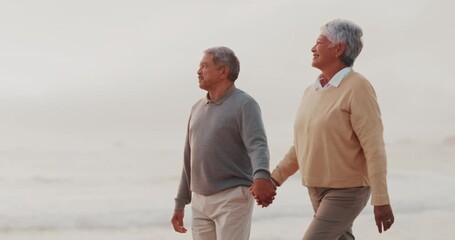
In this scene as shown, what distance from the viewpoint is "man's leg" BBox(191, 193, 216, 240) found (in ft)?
17.5

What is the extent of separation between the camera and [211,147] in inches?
207

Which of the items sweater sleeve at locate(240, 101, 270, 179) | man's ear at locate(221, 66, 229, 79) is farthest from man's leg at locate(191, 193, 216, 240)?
man's ear at locate(221, 66, 229, 79)

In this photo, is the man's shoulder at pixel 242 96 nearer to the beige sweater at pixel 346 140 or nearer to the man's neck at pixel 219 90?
the man's neck at pixel 219 90

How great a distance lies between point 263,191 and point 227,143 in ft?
1.66

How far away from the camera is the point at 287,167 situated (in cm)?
482

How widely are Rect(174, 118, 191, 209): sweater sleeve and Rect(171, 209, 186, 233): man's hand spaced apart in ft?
0.13

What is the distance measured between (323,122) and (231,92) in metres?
1.06

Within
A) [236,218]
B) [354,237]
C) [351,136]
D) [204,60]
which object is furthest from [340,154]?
[204,60]

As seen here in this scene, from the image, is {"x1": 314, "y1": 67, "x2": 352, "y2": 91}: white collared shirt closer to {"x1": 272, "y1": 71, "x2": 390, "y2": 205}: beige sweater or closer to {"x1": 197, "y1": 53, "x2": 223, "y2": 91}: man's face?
{"x1": 272, "y1": 71, "x2": 390, "y2": 205}: beige sweater

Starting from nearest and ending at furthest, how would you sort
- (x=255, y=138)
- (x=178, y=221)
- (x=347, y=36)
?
(x=347, y=36) → (x=255, y=138) → (x=178, y=221)

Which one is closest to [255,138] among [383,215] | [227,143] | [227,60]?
[227,143]

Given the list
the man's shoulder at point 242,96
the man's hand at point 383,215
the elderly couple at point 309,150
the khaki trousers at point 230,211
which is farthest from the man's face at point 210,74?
the man's hand at point 383,215

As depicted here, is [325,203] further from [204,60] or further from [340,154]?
[204,60]

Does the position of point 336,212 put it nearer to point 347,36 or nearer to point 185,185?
point 347,36
